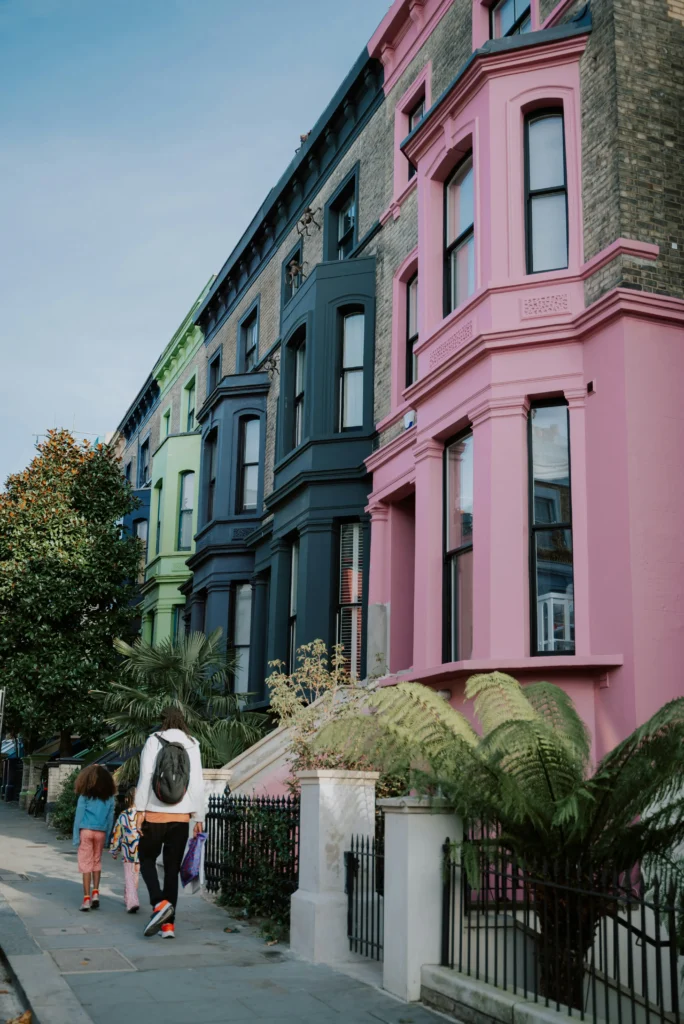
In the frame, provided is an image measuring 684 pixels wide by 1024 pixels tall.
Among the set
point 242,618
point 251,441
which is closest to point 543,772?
point 242,618

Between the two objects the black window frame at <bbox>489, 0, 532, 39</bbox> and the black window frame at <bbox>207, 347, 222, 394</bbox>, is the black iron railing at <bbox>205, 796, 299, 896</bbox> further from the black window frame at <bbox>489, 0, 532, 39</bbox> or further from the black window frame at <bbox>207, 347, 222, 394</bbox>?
the black window frame at <bbox>207, 347, 222, 394</bbox>

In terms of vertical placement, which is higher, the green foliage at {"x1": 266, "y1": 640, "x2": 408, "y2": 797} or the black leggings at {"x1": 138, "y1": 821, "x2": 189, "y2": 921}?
the green foliage at {"x1": 266, "y1": 640, "x2": 408, "y2": 797}

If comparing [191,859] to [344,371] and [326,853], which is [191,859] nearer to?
[326,853]

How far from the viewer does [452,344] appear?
1289cm

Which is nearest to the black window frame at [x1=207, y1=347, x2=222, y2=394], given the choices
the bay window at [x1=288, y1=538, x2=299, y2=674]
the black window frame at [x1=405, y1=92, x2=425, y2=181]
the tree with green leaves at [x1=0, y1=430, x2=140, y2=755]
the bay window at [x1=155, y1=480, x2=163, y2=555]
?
the bay window at [x1=155, y1=480, x2=163, y2=555]

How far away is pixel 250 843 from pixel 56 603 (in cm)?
1448

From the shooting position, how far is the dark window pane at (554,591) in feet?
36.1

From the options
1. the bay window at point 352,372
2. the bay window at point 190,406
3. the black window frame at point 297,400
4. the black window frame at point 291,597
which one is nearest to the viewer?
the bay window at point 352,372

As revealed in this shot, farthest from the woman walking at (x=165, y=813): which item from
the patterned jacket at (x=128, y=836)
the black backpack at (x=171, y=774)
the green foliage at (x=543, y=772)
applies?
the green foliage at (x=543, y=772)

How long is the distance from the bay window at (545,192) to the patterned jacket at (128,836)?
7.25 m

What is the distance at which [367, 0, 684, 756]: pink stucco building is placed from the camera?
10.4 meters

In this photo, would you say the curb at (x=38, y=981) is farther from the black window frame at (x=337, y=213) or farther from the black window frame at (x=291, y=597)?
the black window frame at (x=337, y=213)

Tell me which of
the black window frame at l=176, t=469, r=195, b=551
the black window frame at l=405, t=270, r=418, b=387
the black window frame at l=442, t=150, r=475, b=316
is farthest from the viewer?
the black window frame at l=176, t=469, r=195, b=551

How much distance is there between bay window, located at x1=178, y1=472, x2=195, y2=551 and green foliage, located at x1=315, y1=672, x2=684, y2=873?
21.0 meters
